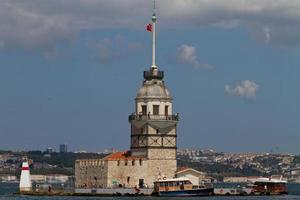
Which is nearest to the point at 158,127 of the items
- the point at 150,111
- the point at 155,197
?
the point at 150,111

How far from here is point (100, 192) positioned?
391 feet

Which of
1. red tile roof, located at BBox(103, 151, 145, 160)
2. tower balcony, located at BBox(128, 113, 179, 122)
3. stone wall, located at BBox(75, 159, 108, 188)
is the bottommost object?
stone wall, located at BBox(75, 159, 108, 188)

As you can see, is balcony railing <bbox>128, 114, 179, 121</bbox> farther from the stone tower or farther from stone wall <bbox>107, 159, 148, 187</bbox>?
stone wall <bbox>107, 159, 148, 187</bbox>

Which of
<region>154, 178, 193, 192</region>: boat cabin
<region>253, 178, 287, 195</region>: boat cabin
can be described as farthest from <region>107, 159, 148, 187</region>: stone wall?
<region>253, 178, 287, 195</region>: boat cabin

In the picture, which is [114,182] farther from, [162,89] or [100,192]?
[162,89]

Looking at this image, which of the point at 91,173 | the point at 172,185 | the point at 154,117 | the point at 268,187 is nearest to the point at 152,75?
the point at 154,117

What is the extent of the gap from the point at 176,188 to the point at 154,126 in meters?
8.00

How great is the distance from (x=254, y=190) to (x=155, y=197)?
15800 millimetres

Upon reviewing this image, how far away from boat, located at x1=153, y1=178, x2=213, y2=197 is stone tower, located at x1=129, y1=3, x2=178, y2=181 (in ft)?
13.6

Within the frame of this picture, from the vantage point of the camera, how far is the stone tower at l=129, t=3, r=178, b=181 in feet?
394

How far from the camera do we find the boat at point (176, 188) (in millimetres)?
115250

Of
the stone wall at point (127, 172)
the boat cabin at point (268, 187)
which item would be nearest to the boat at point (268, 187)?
the boat cabin at point (268, 187)

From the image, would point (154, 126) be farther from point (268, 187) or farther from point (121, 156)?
point (268, 187)

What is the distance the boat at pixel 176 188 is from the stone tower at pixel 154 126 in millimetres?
4157
